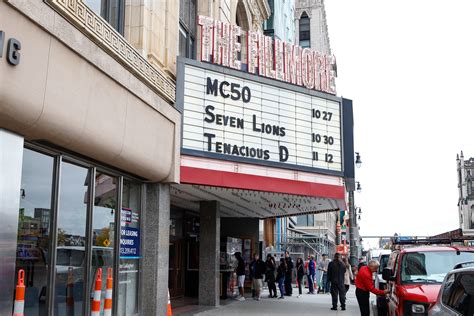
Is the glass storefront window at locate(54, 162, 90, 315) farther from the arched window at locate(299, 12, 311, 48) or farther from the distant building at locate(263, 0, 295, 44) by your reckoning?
the arched window at locate(299, 12, 311, 48)

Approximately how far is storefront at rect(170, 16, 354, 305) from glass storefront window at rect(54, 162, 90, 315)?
3.79 metres

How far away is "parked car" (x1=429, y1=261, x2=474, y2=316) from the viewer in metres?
6.26

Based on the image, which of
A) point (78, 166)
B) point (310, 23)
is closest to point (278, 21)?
point (78, 166)

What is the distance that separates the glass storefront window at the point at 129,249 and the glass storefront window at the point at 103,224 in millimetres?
402

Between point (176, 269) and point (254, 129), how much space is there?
7557 millimetres

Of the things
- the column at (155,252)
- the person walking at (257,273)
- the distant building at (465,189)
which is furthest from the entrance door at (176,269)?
the distant building at (465,189)

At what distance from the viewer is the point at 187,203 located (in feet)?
62.3

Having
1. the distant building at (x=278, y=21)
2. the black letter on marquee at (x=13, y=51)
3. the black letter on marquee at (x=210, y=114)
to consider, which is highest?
the distant building at (x=278, y=21)

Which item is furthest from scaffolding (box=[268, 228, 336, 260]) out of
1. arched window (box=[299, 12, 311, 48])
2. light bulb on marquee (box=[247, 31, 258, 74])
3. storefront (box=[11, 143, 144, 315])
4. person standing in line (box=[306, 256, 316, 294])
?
arched window (box=[299, 12, 311, 48])

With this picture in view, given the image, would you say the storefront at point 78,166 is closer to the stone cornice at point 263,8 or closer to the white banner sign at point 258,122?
the white banner sign at point 258,122

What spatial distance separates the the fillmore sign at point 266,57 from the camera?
14758 millimetres

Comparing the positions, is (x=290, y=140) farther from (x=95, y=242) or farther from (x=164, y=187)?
(x=95, y=242)

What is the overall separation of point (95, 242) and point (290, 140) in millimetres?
6815

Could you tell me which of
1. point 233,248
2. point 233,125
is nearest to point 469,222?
point 233,248
